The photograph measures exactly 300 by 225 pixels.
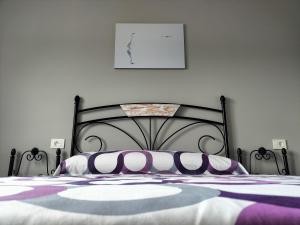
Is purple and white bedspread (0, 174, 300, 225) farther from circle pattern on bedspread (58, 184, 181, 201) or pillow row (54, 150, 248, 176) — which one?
pillow row (54, 150, 248, 176)

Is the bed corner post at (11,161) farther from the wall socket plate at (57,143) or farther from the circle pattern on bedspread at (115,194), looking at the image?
the circle pattern on bedspread at (115,194)

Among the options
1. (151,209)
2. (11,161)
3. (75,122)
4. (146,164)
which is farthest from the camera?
(75,122)

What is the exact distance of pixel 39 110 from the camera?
83.3 inches

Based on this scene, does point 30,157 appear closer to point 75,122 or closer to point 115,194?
point 75,122

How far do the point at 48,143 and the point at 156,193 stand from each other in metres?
1.80

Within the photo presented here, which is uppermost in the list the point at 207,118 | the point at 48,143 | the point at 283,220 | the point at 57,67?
the point at 57,67

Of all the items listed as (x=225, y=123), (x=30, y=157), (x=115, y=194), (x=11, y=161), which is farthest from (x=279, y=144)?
(x=11, y=161)

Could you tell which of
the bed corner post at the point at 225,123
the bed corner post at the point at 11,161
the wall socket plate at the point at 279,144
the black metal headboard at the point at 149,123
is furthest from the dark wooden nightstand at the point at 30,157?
the wall socket plate at the point at 279,144

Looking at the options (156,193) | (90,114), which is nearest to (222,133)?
(90,114)

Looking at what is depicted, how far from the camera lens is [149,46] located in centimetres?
227

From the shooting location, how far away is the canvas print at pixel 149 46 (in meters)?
2.23

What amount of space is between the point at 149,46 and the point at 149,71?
0.79 ft

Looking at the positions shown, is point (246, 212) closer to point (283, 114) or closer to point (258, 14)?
point (283, 114)

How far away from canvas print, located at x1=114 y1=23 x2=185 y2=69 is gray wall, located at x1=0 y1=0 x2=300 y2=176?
71mm
